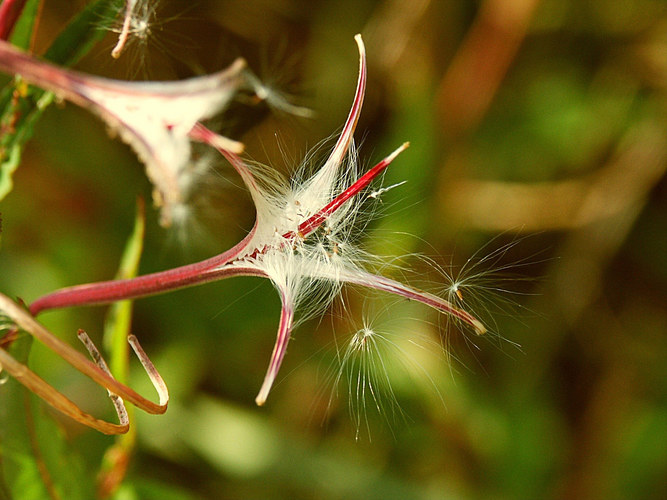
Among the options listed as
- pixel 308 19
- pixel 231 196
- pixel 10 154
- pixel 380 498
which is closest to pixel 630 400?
pixel 380 498

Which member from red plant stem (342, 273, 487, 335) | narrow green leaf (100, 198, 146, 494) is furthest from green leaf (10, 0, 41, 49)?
red plant stem (342, 273, 487, 335)

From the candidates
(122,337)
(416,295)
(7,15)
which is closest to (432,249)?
(122,337)

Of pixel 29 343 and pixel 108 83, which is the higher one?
pixel 108 83

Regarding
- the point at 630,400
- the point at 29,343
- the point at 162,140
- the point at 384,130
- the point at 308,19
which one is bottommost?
the point at 29,343

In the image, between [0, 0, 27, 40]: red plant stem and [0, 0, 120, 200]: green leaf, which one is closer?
[0, 0, 27, 40]: red plant stem

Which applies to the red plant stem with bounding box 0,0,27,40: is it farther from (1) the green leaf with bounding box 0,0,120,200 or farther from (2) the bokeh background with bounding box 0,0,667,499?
(2) the bokeh background with bounding box 0,0,667,499

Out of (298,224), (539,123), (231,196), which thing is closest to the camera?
(298,224)

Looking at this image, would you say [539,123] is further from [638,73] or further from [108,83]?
[108,83]

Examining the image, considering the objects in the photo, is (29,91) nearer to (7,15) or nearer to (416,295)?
(7,15)
